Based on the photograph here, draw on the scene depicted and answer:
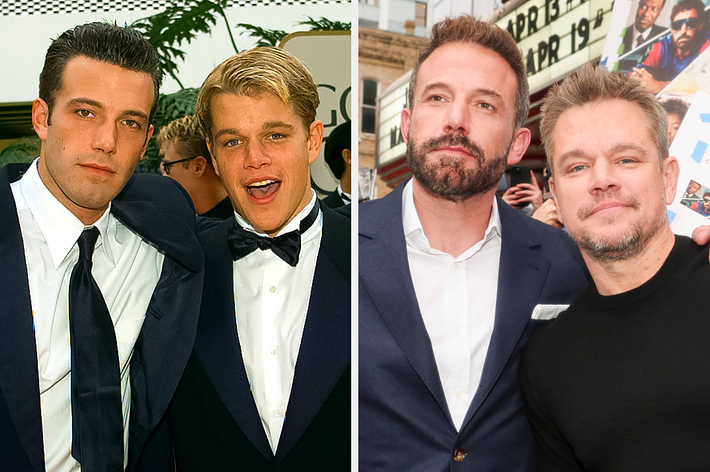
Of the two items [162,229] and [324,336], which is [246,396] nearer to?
[324,336]

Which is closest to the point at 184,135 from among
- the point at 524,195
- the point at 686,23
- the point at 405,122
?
the point at 405,122

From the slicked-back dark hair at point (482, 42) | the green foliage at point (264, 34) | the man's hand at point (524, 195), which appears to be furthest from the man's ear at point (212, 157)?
the man's hand at point (524, 195)

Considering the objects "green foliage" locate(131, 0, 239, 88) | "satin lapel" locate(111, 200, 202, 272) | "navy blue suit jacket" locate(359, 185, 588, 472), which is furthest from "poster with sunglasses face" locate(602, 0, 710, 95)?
"satin lapel" locate(111, 200, 202, 272)

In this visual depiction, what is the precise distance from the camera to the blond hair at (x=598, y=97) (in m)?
2.30

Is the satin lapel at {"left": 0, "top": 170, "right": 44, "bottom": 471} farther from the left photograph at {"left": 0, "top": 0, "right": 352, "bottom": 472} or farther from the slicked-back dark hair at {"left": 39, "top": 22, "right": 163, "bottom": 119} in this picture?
the slicked-back dark hair at {"left": 39, "top": 22, "right": 163, "bottom": 119}

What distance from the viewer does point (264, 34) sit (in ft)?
8.73

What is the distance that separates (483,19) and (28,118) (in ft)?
6.30

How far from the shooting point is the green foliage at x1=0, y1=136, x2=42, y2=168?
2559 mm

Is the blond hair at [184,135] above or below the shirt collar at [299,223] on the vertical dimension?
above

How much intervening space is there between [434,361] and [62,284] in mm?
1424

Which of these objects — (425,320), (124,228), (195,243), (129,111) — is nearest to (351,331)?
(425,320)

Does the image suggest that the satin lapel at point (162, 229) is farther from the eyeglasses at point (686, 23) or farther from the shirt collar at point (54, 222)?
the eyeglasses at point (686, 23)

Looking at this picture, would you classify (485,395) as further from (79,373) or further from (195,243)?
(79,373)

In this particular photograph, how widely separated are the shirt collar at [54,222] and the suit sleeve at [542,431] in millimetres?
1615
